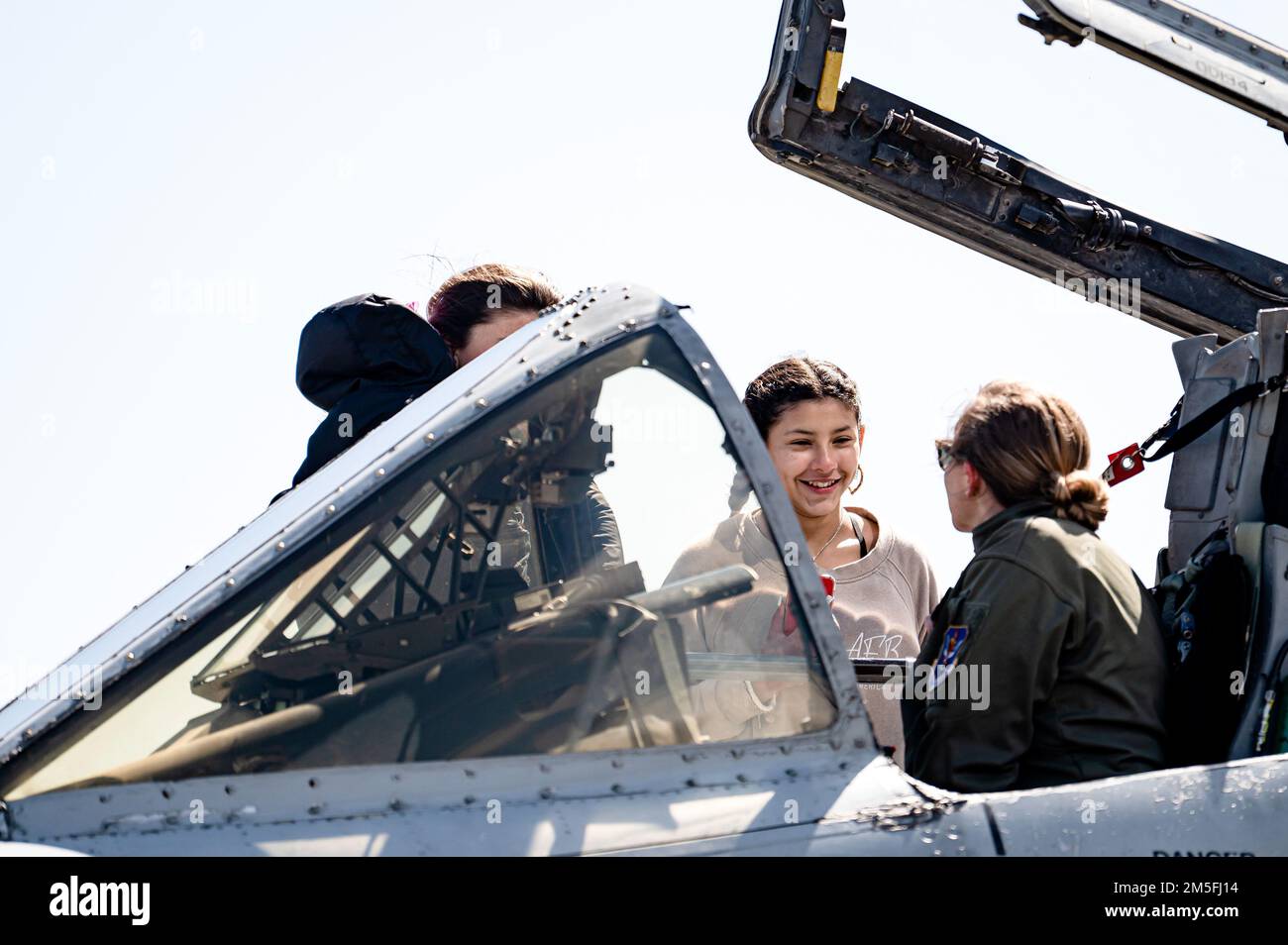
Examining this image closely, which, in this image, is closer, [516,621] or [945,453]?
[516,621]

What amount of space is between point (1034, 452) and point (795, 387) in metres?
1.08

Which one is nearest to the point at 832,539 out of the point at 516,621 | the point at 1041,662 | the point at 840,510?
the point at 840,510

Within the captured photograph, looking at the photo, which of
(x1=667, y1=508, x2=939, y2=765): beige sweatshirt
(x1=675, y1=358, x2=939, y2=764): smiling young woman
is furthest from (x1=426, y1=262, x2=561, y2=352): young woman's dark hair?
(x1=667, y1=508, x2=939, y2=765): beige sweatshirt

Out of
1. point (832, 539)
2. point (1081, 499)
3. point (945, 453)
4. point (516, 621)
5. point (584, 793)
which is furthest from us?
point (832, 539)

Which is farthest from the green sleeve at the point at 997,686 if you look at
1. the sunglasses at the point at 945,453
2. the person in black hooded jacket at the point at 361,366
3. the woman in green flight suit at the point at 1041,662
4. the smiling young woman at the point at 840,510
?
the person in black hooded jacket at the point at 361,366

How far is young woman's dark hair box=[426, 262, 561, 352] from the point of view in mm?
3287

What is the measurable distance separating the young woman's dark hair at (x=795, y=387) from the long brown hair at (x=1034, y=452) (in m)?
0.95

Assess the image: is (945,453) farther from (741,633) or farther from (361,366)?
(361,366)

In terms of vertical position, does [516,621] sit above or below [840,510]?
below

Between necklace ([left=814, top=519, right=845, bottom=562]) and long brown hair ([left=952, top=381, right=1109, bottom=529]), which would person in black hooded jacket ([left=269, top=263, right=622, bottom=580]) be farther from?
necklace ([left=814, top=519, right=845, bottom=562])

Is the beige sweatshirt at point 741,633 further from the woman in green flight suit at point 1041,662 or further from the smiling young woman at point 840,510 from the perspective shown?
the smiling young woman at point 840,510

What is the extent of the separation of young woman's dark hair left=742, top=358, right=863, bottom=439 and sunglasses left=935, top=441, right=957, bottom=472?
821 millimetres

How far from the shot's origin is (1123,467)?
3.13 meters

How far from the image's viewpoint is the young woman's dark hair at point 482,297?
3.29 meters
